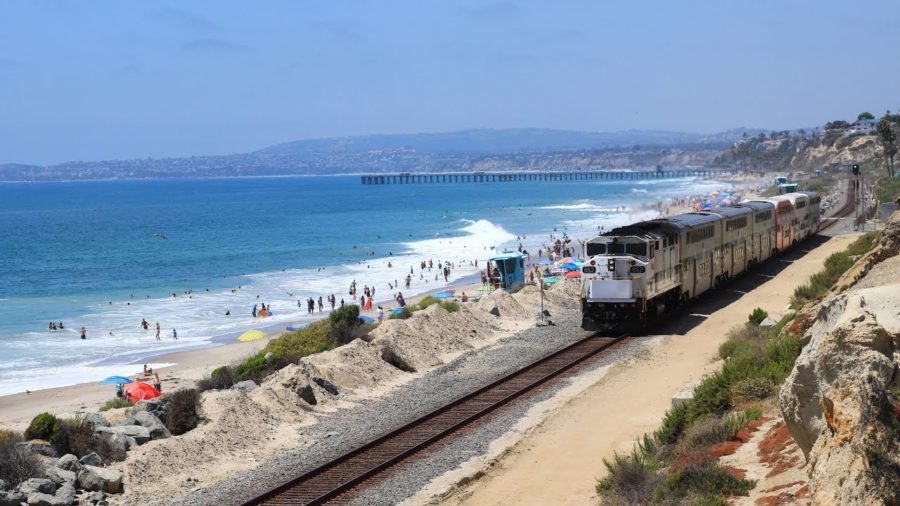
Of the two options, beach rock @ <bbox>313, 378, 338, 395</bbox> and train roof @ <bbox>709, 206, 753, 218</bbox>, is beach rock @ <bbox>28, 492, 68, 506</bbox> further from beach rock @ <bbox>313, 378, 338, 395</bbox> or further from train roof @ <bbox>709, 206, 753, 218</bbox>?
train roof @ <bbox>709, 206, 753, 218</bbox>

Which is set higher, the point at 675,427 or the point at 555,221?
the point at 675,427

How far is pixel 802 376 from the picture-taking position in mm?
9016

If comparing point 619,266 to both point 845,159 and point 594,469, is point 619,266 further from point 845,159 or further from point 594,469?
point 845,159

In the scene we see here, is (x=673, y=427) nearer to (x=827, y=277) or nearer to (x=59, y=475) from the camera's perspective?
(x=59, y=475)

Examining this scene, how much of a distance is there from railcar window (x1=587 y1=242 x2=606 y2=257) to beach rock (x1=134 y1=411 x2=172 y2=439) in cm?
1208

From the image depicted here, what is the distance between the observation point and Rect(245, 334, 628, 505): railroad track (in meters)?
14.0

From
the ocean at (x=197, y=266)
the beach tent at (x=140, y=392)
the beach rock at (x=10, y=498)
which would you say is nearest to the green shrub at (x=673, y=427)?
the beach rock at (x=10, y=498)

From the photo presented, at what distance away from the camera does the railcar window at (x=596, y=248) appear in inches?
1008

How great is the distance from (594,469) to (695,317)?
1493 cm

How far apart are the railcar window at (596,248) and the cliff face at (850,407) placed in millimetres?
14133

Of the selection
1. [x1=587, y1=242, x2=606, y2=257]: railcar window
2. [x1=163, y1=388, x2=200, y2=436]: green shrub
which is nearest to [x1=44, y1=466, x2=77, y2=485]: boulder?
[x1=163, y1=388, x2=200, y2=436]: green shrub

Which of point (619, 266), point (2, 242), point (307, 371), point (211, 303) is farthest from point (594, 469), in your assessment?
point (2, 242)

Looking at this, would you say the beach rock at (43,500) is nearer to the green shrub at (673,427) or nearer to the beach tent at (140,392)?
the green shrub at (673,427)

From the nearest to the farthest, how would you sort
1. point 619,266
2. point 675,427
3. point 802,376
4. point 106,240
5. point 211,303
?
point 802,376
point 675,427
point 619,266
point 211,303
point 106,240
